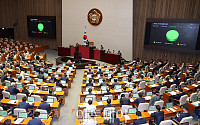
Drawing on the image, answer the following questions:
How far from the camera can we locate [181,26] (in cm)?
1695

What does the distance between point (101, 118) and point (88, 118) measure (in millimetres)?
526

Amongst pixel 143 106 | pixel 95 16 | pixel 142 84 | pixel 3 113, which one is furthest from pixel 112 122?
pixel 95 16

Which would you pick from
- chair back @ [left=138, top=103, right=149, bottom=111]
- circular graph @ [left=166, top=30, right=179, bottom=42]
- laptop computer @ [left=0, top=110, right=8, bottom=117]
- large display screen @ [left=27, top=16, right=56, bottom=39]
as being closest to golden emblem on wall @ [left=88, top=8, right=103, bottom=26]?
large display screen @ [left=27, top=16, right=56, bottom=39]

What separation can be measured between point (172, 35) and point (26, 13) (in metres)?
21.8

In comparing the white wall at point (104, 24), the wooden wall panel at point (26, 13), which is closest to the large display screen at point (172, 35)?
the white wall at point (104, 24)

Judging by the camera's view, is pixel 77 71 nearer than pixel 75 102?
No

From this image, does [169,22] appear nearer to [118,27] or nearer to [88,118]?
[118,27]

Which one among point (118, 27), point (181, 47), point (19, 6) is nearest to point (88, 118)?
point (181, 47)

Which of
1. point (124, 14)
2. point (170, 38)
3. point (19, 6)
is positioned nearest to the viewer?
point (170, 38)

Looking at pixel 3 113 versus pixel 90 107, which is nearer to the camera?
pixel 3 113

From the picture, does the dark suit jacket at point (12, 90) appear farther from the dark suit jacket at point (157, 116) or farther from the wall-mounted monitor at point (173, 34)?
the wall-mounted monitor at point (173, 34)

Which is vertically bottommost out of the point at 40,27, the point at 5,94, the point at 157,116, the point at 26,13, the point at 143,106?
the point at 157,116

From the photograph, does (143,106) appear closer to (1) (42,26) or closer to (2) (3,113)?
(2) (3,113)

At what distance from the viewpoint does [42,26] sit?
84.1ft
